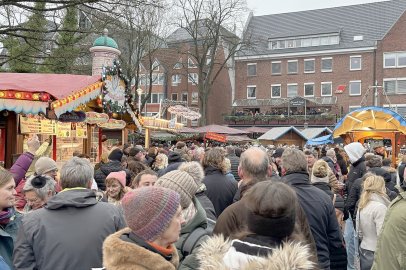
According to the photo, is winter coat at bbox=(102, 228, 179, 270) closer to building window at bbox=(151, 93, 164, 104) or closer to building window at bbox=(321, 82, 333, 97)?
building window at bbox=(321, 82, 333, 97)

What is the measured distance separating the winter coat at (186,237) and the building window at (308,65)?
149 ft

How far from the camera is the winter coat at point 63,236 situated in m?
3.16

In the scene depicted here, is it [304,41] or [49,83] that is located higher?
[304,41]

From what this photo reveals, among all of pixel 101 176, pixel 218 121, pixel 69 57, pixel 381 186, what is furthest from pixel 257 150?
pixel 218 121

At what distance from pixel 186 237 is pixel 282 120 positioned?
1625 inches

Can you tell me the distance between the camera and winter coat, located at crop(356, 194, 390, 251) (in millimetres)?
5474

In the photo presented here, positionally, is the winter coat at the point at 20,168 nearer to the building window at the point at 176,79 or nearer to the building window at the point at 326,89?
the building window at the point at 326,89

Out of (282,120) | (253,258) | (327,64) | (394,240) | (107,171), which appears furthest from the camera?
(327,64)

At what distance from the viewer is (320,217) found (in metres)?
4.06

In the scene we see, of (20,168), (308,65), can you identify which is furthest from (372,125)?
(308,65)

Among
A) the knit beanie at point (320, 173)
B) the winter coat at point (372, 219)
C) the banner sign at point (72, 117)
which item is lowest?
the winter coat at point (372, 219)

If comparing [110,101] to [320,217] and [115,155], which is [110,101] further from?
[320,217]

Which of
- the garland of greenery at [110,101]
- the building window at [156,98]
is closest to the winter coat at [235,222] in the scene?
the garland of greenery at [110,101]

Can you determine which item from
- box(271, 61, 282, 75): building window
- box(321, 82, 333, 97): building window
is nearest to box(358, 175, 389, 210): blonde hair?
box(321, 82, 333, 97): building window
